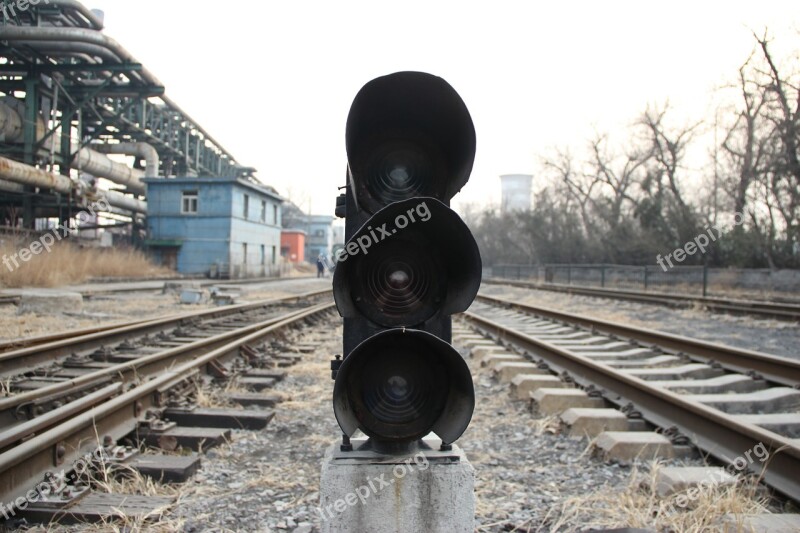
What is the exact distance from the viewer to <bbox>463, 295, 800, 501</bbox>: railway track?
3469 millimetres

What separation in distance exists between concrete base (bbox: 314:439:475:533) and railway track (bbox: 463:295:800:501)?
2.03m

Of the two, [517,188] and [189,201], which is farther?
[517,188]

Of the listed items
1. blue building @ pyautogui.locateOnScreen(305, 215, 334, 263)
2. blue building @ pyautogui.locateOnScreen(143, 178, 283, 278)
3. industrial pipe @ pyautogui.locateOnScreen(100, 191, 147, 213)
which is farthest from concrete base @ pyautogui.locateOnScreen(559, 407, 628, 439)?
blue building @ pyautogui.locateOnScreen(305, 215, 334, 263)

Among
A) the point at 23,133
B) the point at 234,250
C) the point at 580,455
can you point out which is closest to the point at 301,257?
the point at 234,250

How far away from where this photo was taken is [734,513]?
264cm

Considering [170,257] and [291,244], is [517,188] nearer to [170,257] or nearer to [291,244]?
[291,244]

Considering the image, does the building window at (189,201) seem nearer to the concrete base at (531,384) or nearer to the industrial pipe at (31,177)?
the industrial pipe at (31,177)

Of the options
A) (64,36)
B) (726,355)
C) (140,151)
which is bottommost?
(726,355)

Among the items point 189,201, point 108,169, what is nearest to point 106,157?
point 108,169

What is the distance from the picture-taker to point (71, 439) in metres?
3.22

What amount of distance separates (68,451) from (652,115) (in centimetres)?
3766

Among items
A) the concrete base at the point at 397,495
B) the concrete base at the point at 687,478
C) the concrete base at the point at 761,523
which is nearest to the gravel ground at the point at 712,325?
the concrete base at the point at 687,478

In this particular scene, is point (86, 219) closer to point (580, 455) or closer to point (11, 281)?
point (11, 281)

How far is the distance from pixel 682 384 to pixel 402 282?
14.5ft
